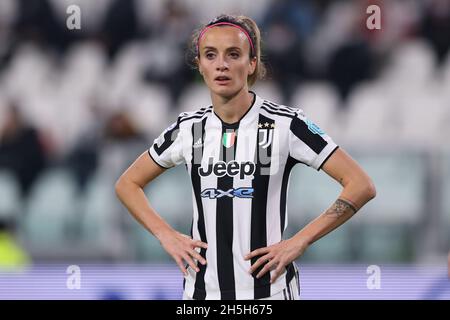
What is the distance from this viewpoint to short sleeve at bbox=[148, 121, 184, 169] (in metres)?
3.66

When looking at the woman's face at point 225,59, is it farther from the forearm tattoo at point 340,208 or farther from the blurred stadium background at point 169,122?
the blurred stadium background at point 169,122

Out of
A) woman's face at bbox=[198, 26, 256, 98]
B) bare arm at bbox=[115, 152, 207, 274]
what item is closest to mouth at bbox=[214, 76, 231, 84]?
woman's face at bbox=[198, 26, 256, 98]

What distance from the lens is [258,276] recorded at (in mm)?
3436

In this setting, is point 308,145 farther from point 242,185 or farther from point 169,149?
point 169,149

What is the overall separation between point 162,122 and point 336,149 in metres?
3.83

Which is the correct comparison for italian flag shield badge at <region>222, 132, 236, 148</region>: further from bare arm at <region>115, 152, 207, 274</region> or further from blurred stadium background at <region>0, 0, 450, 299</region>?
blurred stadium background at <region>0, 0, 450, 299</region>

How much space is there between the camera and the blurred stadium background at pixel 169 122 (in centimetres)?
611

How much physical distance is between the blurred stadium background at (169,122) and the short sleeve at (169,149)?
1866 millimetres

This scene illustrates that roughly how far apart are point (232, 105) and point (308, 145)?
0.32 m

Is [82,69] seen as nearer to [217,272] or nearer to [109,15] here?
[109,15]

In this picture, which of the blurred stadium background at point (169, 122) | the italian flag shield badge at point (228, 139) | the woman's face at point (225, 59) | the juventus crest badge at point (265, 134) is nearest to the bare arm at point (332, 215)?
the juventus crest badge at point (265, 134)

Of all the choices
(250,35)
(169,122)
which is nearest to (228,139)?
(250,35)

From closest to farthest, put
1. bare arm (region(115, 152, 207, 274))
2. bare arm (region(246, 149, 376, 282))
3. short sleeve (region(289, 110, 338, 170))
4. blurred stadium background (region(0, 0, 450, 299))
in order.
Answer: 1. bare arm (region(246, 149, 376, 282))
2. short sleeve (region(289, 110, 338, 170))
3. bare arm (region(115, 152, 207, 274))
4. blurred stadium background (region(0, 0, 450, 299))
